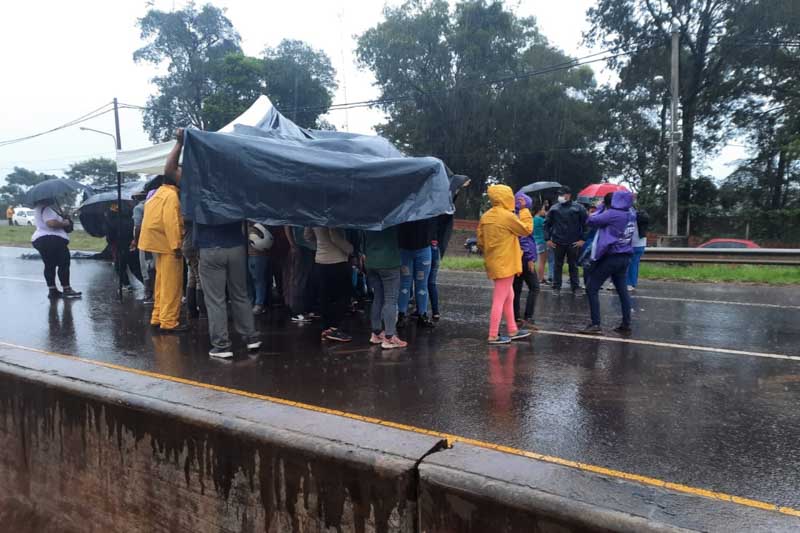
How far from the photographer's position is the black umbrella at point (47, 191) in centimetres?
891

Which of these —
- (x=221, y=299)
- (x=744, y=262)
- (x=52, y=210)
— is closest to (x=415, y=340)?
(x=221, y=299)

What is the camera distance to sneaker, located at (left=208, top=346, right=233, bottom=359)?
5.75 metres

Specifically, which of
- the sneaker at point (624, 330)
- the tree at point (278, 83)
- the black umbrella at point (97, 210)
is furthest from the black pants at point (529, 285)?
the tree at point (278, 83)

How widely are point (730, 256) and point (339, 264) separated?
9979 millimetres

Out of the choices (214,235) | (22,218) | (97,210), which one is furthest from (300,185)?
(22,218)

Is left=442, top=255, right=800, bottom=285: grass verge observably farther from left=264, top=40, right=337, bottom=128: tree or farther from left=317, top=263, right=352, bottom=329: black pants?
left=264, top=40, right=337, bottom=128: tree

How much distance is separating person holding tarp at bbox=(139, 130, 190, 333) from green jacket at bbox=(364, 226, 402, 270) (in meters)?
2.35

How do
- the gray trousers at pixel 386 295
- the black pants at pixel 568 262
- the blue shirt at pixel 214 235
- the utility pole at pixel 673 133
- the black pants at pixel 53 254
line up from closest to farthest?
the blue shirt at pixel 214 235
the gray trousers at pixel 386 295
the black pants at pixel 53 254
the black pants at pixel 568 262
the utility pole at pixel 673 133

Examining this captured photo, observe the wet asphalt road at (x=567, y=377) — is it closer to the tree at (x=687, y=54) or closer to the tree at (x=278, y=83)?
the tree at (x=687, y=54)

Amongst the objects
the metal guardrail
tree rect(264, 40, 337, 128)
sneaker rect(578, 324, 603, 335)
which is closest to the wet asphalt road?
sneaker rect(578, 324, 603, 335)

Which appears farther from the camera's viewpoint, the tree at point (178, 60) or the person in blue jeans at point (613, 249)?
the tree at point (178, 60)

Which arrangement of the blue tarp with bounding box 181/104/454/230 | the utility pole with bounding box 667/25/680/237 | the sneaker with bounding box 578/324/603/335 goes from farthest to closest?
the utility pole with bounding box 667/25/680/237
the sneaker with bounding box 578/324/603/335
the blue tarp with bounding box 181/104/454/230

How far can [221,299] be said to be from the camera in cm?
573

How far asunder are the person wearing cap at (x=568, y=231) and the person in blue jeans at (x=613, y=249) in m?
3.08
